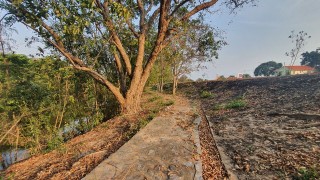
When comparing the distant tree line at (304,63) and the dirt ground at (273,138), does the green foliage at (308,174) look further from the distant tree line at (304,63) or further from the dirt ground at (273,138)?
the distant tree line at (304,63)

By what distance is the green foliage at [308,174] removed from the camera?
3.50 metres

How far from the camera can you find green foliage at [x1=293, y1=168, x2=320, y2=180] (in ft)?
11.5

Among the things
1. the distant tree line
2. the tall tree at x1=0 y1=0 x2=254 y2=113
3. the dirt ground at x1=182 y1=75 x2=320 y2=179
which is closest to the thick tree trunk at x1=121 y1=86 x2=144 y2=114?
the tall tree at x1=0 y1=0 x2=254 y2=113

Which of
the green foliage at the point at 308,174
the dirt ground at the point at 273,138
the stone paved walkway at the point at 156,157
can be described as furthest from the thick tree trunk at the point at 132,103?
the green foliage at the point at 308,174

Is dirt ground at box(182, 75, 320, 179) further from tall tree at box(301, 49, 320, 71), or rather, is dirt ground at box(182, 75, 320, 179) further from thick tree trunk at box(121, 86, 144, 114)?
tall tree at box(301, 49, 320, 71)

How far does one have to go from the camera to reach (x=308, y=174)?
3.56m

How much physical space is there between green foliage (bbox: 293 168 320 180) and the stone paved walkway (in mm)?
1516

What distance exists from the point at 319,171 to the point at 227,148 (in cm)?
193

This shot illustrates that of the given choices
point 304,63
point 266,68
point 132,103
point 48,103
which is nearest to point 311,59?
point 304,63

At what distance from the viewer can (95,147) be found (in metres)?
5.93

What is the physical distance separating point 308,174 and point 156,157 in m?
2.57

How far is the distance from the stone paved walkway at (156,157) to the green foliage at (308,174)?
152 centimetres


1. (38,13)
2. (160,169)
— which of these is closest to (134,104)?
(38,13)

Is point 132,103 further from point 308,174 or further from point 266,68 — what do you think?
point 266,68
